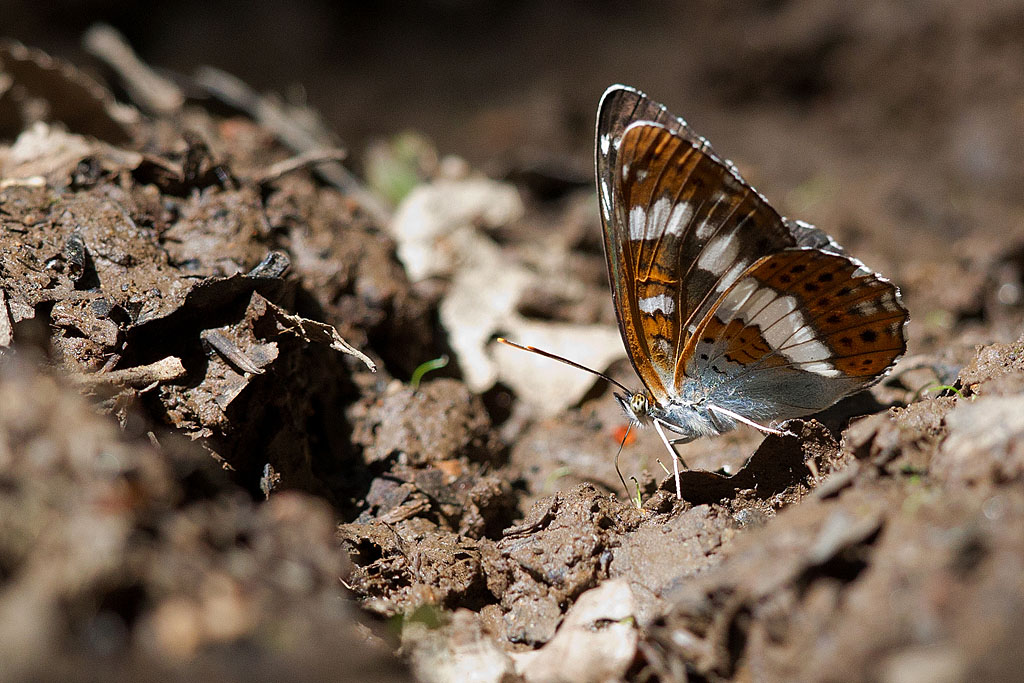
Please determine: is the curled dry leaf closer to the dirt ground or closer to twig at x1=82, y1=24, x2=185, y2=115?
the dirt ground

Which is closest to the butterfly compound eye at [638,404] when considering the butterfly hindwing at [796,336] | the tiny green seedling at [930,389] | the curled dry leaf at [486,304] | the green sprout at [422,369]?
the butterfly hindwing at [796,336]

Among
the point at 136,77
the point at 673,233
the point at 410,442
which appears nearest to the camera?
the point at 673,233

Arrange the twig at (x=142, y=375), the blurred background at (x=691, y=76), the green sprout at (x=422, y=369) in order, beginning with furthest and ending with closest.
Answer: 1. the blurred background at (x=691, y=76)
2. the green sprout at (x=422, y=369)
3. the twig at (x=142, y=375)

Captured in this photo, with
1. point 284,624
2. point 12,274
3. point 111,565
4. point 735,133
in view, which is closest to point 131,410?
point 12,274

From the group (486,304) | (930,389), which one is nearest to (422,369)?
(486,304)

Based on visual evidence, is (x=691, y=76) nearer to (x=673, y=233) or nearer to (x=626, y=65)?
(x=626, y=65)

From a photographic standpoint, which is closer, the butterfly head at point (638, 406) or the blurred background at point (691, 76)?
the butterfly head at point (638, 406)

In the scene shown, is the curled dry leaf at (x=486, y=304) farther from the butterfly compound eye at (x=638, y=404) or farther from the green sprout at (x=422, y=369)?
the butterfly compound eye at (x=638, y=404)

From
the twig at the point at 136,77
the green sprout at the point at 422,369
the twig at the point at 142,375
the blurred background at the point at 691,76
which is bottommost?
the twig at the point at 142,375
